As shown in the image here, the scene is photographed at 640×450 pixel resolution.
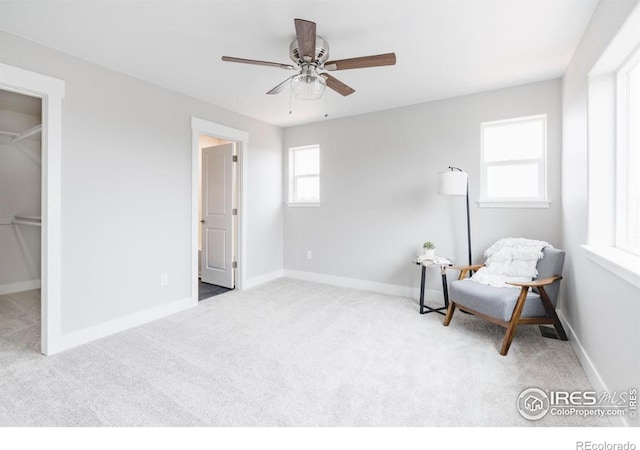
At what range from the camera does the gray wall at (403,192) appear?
310cm

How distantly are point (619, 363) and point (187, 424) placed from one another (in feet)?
7.60

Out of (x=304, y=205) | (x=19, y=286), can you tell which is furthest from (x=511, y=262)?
(x=19, y=286)

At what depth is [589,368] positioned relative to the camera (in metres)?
1.91

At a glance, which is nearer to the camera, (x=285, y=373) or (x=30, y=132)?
(x=285, y=373)

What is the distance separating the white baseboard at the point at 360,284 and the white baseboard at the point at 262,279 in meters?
0.15

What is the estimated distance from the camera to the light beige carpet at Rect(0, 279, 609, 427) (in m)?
1.60

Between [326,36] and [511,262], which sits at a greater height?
[326,36]

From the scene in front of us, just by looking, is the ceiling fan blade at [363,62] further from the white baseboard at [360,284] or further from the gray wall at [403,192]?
the white baseboard at [360,284]

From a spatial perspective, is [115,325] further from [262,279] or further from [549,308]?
[549,308]

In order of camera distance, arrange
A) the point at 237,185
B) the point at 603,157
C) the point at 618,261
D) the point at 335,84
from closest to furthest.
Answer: the point at 618,261, the point at 603,157, the point at 335,84, the point at 237,185

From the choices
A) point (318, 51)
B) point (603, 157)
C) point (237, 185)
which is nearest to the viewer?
point (603, 157)

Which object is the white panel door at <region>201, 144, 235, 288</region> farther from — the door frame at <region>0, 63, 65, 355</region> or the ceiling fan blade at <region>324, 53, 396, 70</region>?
the ceiling fan blade at <region>324, 53, 396, 70</region>

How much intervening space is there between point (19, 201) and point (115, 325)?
300 centimetres

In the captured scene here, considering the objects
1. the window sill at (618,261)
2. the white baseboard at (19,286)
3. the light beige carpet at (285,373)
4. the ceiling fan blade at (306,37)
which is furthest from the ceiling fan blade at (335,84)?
the white baseboard at (19,286)
